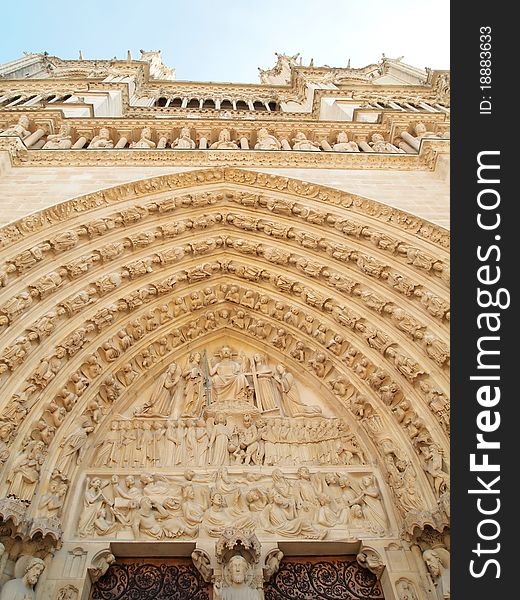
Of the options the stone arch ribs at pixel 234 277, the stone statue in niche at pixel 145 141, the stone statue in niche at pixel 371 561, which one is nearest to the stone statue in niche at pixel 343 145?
the stone arch ribs at pixel 234 277

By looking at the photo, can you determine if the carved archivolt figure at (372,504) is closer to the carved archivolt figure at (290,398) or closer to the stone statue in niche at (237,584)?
the carved archivolt figure at (290,398)

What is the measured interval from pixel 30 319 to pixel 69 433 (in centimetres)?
145

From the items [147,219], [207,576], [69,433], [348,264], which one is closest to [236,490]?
[207,576]

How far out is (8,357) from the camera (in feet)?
17.0

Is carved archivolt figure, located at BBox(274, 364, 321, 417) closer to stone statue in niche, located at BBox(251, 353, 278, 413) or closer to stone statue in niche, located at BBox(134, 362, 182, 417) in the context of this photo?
stone statue in niche, located at BBox(251, 353, 278, 413)

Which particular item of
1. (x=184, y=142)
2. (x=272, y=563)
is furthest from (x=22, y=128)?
(x=272, y=563)

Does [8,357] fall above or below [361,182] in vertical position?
below

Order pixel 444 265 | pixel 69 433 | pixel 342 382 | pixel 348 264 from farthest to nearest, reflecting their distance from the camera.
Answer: pixel 348 264, pixel 342 382, pixel 444 265, pixel 69 433

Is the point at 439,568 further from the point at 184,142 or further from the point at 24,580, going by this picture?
the point at 184,142

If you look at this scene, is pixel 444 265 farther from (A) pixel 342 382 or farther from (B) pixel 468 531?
(B) pixel 468 531

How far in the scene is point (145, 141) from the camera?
29.3 feet

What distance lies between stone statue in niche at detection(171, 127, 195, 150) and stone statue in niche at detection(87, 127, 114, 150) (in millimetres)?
1194

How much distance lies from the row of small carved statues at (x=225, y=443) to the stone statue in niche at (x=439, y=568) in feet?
4.87

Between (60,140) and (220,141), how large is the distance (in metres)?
3.00
